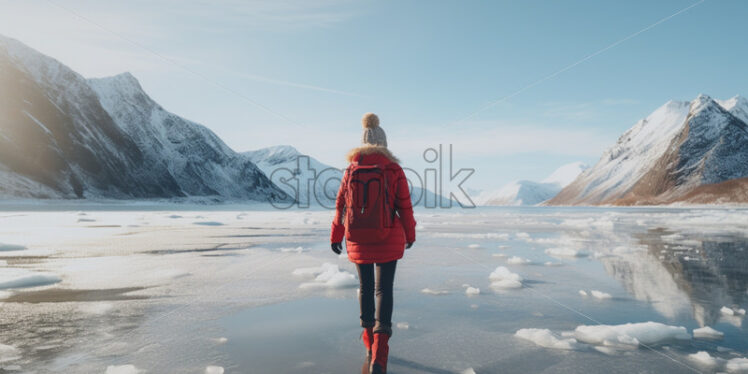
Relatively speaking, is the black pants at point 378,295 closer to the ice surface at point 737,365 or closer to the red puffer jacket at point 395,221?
the red puffer jacket at point 395,221

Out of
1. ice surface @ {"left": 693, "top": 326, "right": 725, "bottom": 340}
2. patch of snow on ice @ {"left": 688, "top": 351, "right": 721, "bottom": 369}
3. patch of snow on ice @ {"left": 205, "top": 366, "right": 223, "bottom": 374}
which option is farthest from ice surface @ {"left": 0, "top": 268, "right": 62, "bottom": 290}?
ice surface @ {"left": 693, "top": 326, "right": 725, "bottom": 340}

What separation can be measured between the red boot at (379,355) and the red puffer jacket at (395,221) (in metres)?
0.78

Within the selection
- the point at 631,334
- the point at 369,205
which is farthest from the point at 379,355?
the point at 631,334

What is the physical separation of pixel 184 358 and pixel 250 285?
387 cm

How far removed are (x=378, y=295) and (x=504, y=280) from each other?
457cm

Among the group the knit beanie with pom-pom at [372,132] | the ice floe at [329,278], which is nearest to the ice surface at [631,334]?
the knit beanie with pom-pom at [372,132]

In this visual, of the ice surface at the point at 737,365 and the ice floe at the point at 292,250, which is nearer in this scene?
the ice surface at the point at 737,365

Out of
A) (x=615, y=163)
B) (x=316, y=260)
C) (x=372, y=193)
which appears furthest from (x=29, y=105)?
(x=615, y=163)

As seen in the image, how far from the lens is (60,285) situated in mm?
7891

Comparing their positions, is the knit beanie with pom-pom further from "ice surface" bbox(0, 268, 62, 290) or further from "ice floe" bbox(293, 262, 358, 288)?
"ice surface" bbox(0, 268, 62, 290)

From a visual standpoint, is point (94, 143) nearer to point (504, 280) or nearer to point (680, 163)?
point (504, 280)

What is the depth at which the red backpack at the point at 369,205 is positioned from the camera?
450cm

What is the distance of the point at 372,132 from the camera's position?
4902 millimetres

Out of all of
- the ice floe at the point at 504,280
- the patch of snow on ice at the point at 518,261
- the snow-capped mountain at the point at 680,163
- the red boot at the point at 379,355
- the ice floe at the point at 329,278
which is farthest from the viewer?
the snow-capped mountain at the point at 680,163
